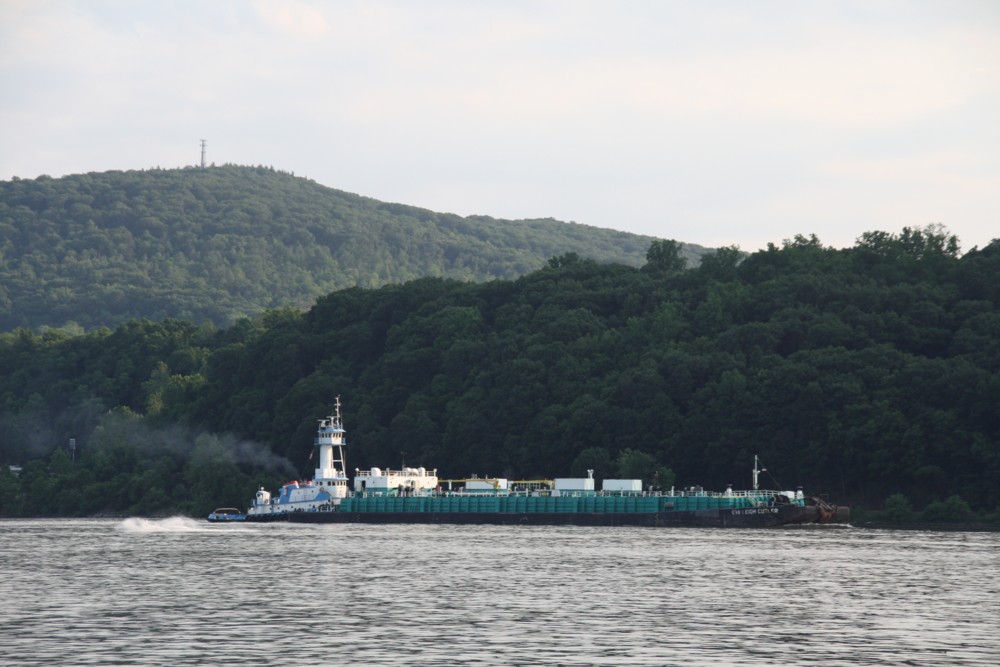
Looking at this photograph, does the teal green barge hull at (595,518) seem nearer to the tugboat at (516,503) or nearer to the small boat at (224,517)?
the tugboat at (516,503)

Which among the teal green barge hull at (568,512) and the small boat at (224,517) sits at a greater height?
the teal green barge hull at (568,512)

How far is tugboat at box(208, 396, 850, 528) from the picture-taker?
150 meters

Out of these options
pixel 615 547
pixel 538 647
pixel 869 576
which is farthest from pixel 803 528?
pixel 538 647

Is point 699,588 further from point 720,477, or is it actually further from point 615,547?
point 720,477

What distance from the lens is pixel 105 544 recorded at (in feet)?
400

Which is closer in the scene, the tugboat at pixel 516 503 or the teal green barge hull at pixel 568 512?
the teal green barge hull at pixel 568 512

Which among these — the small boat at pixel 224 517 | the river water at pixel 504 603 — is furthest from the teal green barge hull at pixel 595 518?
the river water at pixel 504 603

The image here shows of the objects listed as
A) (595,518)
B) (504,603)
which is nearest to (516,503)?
(595,518)

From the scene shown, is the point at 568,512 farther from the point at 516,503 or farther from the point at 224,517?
the point at 224,517

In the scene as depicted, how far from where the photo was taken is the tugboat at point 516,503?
150m

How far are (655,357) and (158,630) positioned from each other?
454 ft

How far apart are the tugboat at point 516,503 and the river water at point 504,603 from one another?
Answer: 30455mm

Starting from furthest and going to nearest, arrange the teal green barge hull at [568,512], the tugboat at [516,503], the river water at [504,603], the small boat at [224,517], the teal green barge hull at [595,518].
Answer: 1. the small boat at [224,517]
2. the tugboat at [516,503]
3. the teal green barge hull at [568,512]
4. the teal green barge hull at [595,518]
5. the river water at [504,603]

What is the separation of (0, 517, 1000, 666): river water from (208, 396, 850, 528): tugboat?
99.9 ft
